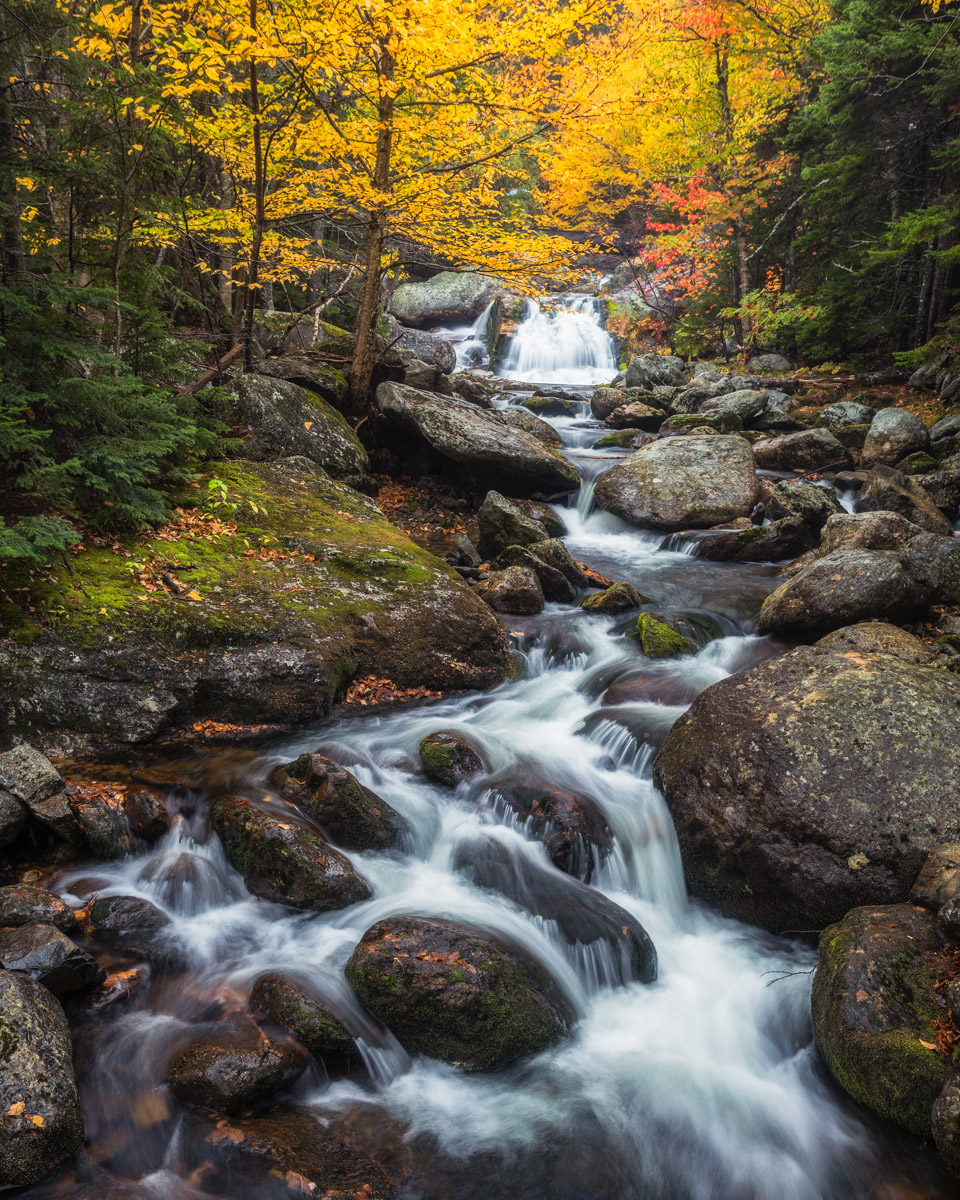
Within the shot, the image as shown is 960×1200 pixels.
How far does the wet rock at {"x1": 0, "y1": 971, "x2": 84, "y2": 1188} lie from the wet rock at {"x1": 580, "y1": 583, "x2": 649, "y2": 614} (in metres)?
6.62

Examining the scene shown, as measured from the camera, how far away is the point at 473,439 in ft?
33.8

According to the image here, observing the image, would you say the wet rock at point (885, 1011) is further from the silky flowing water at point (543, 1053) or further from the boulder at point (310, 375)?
the boulder at point (310, 375)

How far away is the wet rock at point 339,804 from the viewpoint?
4.64m

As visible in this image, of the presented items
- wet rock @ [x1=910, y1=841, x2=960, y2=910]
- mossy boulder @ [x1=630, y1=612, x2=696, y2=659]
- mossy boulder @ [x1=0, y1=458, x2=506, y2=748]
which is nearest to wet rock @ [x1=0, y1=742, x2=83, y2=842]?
mossy boulder @ [x1=0, y1=458, x2=506, y2=748]

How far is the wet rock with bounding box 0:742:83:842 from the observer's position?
3.89 meters

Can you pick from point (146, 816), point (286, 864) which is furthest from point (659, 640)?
point (146, 816)

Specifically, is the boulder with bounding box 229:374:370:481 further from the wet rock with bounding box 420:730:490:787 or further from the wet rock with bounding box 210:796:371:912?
the wet rock with bounding box 210:796:371:912

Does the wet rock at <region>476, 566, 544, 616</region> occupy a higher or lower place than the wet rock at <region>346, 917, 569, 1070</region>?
higher

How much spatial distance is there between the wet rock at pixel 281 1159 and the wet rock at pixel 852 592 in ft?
19.5

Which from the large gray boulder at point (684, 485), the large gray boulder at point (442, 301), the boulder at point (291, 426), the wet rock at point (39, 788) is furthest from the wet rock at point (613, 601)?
the large gray boulder at point (442, 301)

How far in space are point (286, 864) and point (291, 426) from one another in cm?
645

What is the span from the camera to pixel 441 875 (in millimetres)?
4746

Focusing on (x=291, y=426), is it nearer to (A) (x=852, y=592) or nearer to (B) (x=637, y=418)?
(A) (x=852, y=592)

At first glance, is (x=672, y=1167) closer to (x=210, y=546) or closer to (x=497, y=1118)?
(x=497, y=1118)
